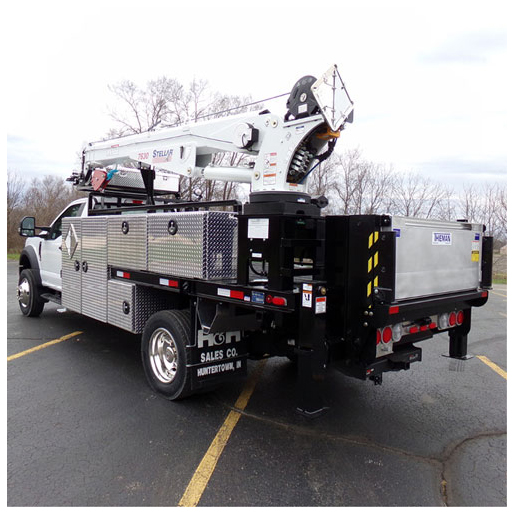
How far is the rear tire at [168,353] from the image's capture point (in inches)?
168

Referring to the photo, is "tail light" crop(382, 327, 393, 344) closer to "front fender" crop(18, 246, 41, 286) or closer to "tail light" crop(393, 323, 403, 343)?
"tail light" crop(393, 323, 403, 343)

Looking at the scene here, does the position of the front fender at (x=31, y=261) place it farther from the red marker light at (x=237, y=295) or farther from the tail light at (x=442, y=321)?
the tail light at (x=442, y=321)

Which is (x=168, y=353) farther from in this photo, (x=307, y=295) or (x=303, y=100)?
(x=303, y=100)

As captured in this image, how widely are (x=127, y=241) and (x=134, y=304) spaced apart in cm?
78

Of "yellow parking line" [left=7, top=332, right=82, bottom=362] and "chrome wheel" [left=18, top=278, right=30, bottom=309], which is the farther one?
"chrome wheel" [left=18, top=278, right=30, bottom=309]

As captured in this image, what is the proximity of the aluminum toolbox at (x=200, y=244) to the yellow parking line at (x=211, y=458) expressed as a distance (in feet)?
4.58

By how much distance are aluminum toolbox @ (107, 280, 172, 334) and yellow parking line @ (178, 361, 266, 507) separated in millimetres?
1486

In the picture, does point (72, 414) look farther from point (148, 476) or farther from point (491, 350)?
point (491, 350)

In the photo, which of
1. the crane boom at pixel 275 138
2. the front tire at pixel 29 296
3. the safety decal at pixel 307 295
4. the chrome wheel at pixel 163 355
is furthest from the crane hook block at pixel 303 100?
the front tire at pixel 29 296

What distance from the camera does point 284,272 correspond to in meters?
3.45

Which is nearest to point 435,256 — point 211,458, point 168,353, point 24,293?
point 211,458

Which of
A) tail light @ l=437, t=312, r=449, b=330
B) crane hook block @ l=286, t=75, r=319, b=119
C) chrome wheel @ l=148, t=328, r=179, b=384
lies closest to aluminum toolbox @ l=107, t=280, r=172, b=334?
chrome wheel @ l=148, t=328, r=179, b=384

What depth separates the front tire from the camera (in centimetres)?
837

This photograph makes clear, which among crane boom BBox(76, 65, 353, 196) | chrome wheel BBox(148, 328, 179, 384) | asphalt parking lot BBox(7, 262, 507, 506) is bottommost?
asphalt parking lot BBox(7, 262, 507, 506)
